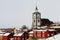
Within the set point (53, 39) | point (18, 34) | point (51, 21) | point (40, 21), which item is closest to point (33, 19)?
point (40, 21)

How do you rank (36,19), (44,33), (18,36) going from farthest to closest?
1. (36,19)
2. (18,36)
3. (44,33)

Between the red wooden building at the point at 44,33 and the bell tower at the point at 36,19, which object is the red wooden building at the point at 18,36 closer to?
the red wooden building at the point at 44,33

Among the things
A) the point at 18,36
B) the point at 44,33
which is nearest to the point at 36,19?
the point at 18,36

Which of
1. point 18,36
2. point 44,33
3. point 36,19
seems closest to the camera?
point 44,33

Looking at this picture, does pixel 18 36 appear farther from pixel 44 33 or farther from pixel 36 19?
pixel 36 19

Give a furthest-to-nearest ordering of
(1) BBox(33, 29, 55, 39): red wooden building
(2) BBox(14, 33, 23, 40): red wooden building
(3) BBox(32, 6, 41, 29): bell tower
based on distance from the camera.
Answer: (3) BBox(32, 6, 41, 29): bell tower < (2) BBox(14, 33, 23, 40): red wooden building < (1) BBox(33, 29, 55, 39): red wooden building

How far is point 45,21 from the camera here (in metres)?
71.2

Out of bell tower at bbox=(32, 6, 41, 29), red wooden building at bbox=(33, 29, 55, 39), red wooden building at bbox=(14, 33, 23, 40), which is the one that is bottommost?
red wooden building at bbox=(14, 33, 23, 40)

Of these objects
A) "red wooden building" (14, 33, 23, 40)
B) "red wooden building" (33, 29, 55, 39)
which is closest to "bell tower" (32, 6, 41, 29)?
"red wooden building" (14, 33, 23, 40)

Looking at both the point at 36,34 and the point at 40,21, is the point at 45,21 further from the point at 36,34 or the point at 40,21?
the point at 36,34

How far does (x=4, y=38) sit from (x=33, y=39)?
838 cm

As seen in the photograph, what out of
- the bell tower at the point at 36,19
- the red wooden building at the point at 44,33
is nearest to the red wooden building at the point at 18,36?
the red wooden building at the point at 44,33

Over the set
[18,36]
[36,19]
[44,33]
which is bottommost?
[18,36]

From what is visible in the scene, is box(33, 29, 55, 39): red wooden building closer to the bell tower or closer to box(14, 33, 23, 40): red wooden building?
box(14, 33, 23, 40): red wooden building
